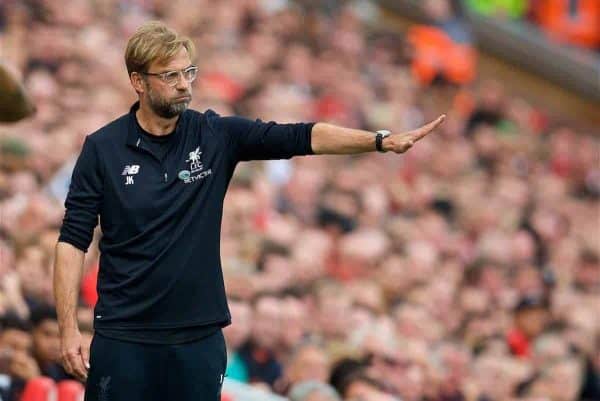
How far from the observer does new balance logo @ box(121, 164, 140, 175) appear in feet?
16.6

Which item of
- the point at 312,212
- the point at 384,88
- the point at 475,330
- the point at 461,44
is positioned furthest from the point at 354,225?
the point at 461,44

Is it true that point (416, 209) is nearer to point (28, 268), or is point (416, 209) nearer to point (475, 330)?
point (475, 330)

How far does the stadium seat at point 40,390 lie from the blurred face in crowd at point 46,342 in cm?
31

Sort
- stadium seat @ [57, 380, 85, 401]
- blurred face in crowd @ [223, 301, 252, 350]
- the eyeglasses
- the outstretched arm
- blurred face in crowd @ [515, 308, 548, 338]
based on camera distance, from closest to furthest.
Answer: the outstretched arm, the eyeglasses, stadium seat @ [57, 380, 85, 401], blurred face in crowd @ [223, 301, 252, 350], blurred face in crowd @ [515, 308, 548, 338]

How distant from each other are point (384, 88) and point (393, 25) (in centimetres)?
213

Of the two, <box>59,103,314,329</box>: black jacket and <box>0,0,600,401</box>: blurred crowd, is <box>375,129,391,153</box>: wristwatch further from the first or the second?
<box>0,0,600,401</box>: blurred crowd

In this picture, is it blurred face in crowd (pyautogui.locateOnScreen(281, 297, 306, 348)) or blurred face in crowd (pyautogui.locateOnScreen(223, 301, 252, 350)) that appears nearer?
blurred face in crowd (pyautogui.locateOnScreen(223, 301, 252, 350))

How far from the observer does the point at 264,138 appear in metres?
5.16

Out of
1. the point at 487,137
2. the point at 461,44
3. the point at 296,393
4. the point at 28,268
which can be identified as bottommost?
the point at 296,393

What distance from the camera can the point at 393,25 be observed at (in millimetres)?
15727

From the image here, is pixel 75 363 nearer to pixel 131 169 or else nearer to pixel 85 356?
pixel 85 356

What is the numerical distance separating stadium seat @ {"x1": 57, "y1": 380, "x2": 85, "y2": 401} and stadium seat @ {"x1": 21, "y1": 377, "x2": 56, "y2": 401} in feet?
0.10

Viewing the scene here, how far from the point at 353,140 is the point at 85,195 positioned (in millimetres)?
912

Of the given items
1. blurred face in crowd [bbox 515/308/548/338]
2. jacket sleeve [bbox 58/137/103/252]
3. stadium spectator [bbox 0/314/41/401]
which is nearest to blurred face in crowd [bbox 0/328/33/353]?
stadium spectator [bbox 0/314/41/401]
